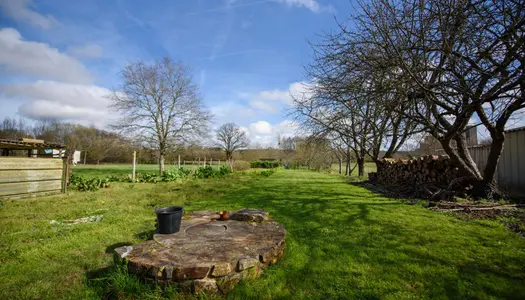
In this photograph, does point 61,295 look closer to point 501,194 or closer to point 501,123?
point 501,123

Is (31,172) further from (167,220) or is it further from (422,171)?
(422,171)

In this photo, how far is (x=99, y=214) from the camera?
16.1ft

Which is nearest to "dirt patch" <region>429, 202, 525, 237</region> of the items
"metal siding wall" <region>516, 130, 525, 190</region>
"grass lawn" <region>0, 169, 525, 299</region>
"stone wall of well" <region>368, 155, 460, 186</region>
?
"grass lawn" <region>0, 169, 525, 299</region>

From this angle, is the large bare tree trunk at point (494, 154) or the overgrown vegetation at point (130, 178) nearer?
the large bare tree trunk at point (494, 154)

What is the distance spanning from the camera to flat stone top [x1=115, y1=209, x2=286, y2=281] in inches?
82.3

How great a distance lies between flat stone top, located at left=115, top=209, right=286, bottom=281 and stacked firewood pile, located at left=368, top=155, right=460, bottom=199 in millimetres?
5264

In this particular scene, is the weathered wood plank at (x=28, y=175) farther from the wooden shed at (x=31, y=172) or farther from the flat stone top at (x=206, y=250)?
the flat stone top at (x=206, y=250)

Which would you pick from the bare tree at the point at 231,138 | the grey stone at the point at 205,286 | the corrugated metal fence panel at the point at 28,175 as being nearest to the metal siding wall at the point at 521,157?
the grey stone at the point at 205,286

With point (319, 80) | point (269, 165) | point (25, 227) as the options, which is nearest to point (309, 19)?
point (319, 80)

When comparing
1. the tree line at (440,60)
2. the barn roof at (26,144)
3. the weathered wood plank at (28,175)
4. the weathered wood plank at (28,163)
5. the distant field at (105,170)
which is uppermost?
the tree line at (440,60)

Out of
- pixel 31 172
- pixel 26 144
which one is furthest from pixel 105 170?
pixel 31 172

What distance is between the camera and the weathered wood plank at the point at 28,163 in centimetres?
623

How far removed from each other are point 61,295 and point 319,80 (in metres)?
6.33

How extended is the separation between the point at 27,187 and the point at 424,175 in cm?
1225
